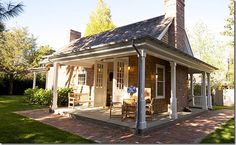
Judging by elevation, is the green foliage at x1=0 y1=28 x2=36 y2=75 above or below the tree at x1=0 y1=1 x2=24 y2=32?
above

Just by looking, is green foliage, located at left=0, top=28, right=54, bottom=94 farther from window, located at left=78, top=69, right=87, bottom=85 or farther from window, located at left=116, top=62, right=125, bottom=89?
window, located at left=116, top=62, right=125, bottom=89

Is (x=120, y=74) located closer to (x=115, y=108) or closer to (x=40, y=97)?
(x=115, y=108)

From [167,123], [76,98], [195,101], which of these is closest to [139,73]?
[167,123]

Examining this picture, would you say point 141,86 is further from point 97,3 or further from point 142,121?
point 97,3

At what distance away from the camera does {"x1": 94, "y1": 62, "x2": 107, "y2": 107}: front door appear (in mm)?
12156

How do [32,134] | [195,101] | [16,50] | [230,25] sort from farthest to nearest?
[16,50] → [230,25] → [195,101] → [32,134]

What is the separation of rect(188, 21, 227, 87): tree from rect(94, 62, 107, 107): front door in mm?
15234

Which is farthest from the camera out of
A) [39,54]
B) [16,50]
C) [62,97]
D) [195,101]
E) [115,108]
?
[39,54]

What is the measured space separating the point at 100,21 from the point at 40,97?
13.9m

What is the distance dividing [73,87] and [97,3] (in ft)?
48.7

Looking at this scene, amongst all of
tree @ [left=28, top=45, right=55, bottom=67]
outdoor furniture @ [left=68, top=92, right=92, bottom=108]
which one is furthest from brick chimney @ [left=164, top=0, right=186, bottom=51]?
tree @ [left=28, top=45, right=55, bottom=67]

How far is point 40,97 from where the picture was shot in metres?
14.7

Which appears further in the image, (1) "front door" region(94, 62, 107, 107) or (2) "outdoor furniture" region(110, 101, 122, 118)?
(1) "front door" region(94, 62, 107, 107)

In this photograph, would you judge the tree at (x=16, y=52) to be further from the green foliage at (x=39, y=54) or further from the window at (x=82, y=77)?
the window at (x=82, y=77)
